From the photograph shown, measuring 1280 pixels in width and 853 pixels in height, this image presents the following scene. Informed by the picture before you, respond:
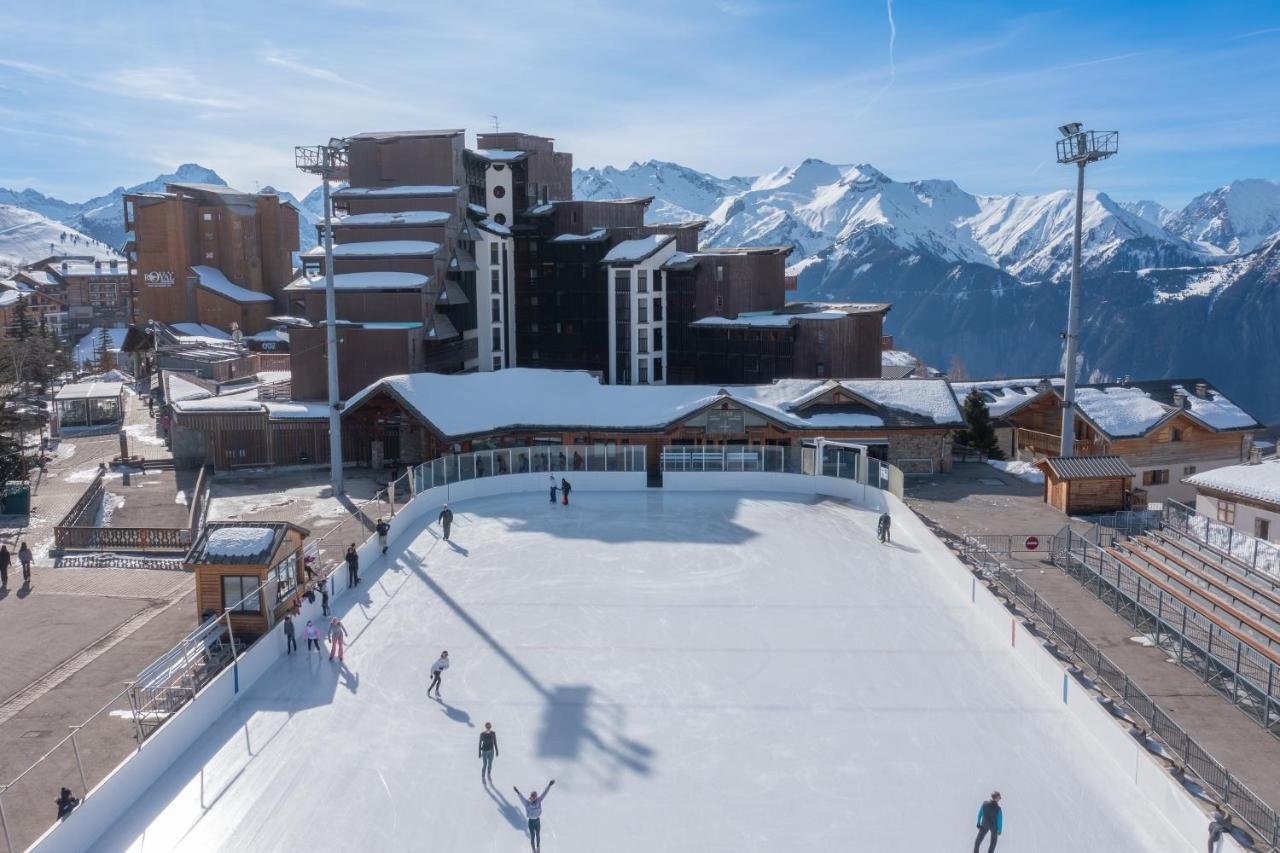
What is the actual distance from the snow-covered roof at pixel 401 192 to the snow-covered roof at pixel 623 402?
1213 centimetres

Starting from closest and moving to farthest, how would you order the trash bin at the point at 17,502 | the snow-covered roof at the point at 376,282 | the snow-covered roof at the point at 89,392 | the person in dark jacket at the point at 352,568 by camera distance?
1. the person in dark jacket at the point at 352,568
2. the trash bin at the point at 17,502
3. the snow-covered roof at the point at 376,282
4. the snow-covered roof at the point at 89,392

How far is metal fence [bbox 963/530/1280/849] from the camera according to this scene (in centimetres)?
1399

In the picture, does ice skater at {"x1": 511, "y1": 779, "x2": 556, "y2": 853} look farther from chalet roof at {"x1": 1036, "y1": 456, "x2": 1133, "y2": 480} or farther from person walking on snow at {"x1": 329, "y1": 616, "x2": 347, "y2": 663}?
chalet roof at {"x1": 1036, "y1": 456, "x2": 1133, "y2": 480}

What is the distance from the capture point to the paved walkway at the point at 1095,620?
1670cm

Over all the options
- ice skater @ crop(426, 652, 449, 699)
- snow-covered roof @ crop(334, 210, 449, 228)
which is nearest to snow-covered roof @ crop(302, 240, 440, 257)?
snow-covered roof @ crop(334, 210, 449, 228)

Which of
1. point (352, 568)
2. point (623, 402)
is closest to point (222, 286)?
point (623, 402)

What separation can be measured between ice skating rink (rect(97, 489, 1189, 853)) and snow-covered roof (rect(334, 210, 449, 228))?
81.1 ft

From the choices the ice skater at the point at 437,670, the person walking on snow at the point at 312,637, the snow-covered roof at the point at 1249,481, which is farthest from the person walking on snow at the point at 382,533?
the snow-covered roof at the point at 1249,481

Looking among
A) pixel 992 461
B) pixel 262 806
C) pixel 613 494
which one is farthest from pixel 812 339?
pixel 262 806

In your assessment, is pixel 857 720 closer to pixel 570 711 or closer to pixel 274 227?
pixel 570 711

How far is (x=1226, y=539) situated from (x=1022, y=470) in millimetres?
12278

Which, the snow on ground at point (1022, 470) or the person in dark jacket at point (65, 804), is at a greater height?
the snow on ground at point (1022, 470)

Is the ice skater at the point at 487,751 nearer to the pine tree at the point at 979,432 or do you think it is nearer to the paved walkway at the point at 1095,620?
the paved walkway at the point at 1095,620

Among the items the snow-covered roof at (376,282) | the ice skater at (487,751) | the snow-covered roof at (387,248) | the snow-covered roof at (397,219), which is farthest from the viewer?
the snow-covered roof at (397,219)
